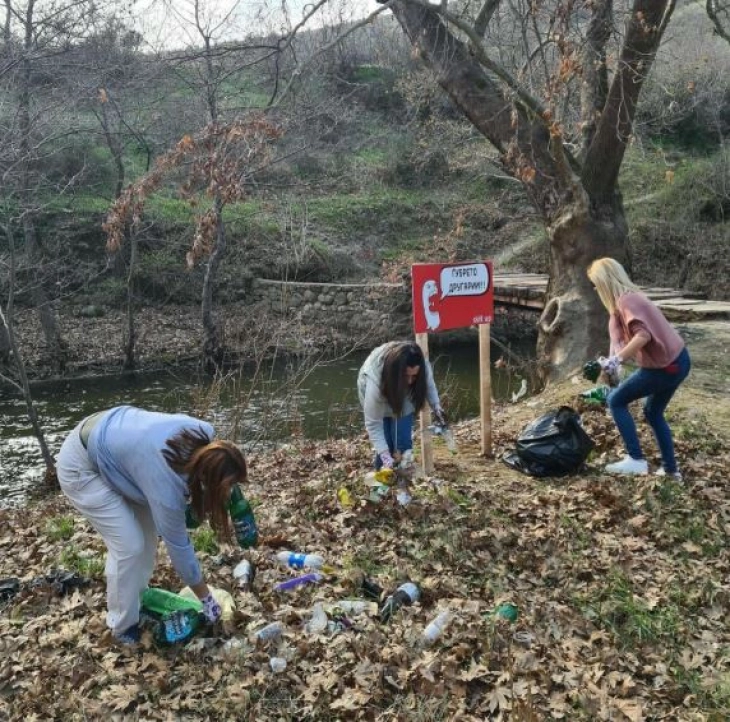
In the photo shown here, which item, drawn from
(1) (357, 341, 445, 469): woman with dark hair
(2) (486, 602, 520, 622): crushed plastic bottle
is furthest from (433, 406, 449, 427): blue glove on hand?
(2) (486, 602, 520, 622): crushed plastic bottle

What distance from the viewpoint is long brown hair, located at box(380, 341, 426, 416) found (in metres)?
4.96

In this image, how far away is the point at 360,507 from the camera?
5.34 metres

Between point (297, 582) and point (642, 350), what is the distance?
3.06 meters

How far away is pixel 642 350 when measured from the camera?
5242 millimetres

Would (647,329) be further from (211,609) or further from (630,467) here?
(211,609)

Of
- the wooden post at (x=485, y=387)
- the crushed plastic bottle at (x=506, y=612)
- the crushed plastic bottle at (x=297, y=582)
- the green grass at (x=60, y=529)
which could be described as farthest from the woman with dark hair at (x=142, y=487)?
the wooden post at (x=485, y=387)

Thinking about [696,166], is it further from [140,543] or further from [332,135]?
[140,543]

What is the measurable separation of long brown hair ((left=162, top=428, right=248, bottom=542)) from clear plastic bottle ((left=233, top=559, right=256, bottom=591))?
1124 millimetres

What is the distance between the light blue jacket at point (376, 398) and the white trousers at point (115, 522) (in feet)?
6.85

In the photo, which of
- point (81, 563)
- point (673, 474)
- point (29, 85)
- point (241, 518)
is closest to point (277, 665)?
point (241, 518)

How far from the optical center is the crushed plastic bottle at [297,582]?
411 cm

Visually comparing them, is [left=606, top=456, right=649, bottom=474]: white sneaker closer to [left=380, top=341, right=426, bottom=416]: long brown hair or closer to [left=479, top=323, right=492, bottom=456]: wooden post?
[left=479, top=323, right=492, bottom=456]: wooden post

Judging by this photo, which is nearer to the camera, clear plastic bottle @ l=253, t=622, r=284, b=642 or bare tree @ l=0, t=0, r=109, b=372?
clear plastic bottle @ l=253, t=622, r=284, b=642

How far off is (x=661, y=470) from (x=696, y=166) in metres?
18.7
